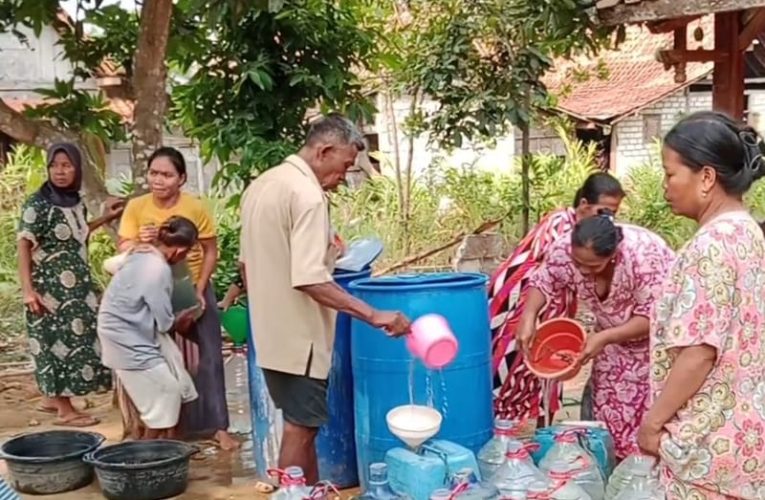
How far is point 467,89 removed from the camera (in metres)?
7.14

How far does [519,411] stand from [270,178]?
1.52m

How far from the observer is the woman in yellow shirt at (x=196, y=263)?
4.47 meters

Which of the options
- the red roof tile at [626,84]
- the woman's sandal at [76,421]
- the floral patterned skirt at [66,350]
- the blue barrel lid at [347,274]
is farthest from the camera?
the red roof tile at [626,84]

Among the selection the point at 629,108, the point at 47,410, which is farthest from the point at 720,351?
the point at 629,108

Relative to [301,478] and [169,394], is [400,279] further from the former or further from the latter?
[169,394]

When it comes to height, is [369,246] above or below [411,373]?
above

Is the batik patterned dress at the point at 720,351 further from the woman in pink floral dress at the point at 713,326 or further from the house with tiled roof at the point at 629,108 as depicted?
the house with tiled roof at the point at 629,108

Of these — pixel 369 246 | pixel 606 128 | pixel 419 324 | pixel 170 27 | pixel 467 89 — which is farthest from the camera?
pixel 606 128

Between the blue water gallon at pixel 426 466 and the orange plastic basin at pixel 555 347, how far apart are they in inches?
15.4

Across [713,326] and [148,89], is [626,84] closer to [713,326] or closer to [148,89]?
[148,89]

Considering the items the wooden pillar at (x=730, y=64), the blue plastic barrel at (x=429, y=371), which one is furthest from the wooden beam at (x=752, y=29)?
the blue plastic barrel at (x=429, y=371)

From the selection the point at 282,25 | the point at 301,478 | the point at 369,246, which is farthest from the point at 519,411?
the point at 282,25

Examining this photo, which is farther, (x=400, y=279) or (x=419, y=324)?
(x=400, y=279)

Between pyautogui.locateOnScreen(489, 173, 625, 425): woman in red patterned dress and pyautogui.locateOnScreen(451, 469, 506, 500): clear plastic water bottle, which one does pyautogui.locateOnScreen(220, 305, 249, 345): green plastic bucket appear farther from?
pyautogui.locateOnScreen(451, 469, 506, 500): clear plastic water bottle
